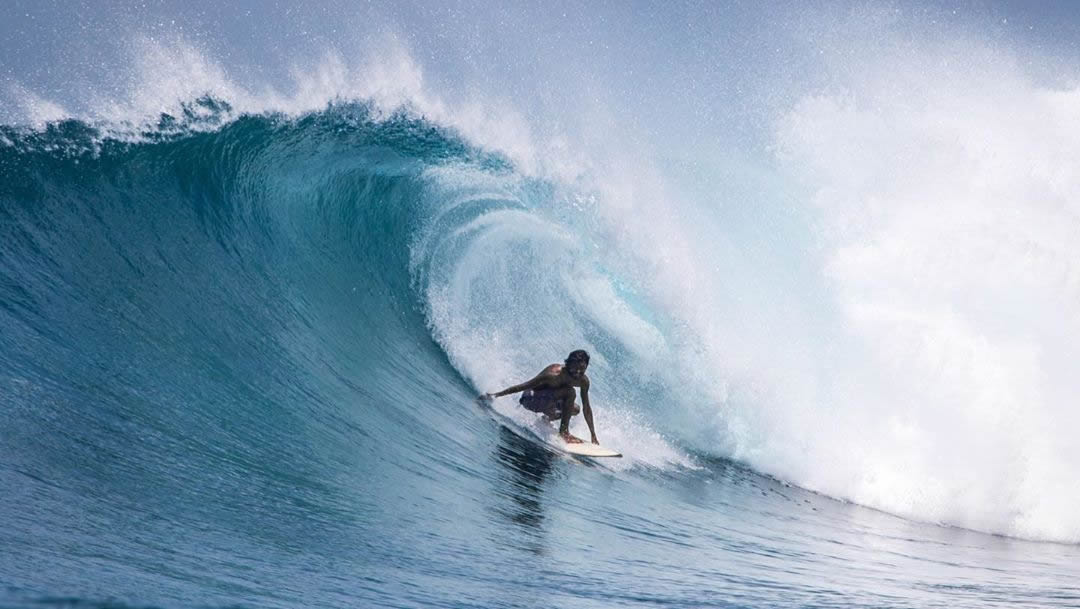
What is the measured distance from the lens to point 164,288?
7703 mm

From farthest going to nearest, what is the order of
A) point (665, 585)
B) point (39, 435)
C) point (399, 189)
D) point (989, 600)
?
1. point (399, 189)
2. point (989, 600)
3. point (665, 585)
4. point (39, 435)

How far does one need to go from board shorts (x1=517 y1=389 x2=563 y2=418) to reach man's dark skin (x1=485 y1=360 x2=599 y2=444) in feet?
0.04

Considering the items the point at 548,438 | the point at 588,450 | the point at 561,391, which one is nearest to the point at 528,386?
the point at 561,391

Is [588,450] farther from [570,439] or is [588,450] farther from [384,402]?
[384,402]

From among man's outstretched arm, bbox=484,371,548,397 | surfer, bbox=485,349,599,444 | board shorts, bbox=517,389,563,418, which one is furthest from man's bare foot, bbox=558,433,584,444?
man's outstretched arm, bbox=484,371,548,397

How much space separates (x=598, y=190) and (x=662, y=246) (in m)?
1.36

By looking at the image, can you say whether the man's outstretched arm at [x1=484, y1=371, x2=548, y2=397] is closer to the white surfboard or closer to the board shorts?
the board shorts

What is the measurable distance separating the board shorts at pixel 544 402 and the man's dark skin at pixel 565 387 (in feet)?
0.04

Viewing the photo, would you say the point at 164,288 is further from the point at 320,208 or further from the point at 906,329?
the point at 906,329

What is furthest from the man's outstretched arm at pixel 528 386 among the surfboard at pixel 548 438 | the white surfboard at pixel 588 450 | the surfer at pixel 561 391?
the white surfboard at pixel 588 450

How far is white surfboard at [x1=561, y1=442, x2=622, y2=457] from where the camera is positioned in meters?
8.85

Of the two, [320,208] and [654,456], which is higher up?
Result: [320,208]

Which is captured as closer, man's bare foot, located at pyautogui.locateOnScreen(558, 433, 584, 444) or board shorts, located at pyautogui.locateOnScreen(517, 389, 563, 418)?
man's bare foot, located at pyautogui.locateOnScreen(558, 433, 584, 444)

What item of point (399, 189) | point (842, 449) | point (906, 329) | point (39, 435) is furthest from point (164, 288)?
point (906, 329)
